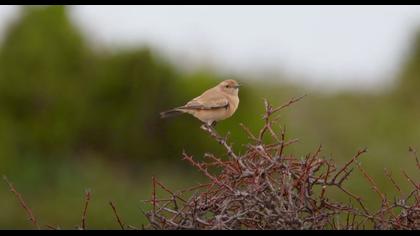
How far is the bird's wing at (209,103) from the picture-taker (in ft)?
26.8

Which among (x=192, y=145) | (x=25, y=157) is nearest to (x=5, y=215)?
(x=25, y=157)

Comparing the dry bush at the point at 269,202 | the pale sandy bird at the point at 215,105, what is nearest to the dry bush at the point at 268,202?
the dry bush at the point at 269,202

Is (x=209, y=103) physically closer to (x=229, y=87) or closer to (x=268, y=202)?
(x=229, y=87)

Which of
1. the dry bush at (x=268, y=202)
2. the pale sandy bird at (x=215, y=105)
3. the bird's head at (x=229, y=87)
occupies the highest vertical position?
the bird's head at (x=229, y=87)

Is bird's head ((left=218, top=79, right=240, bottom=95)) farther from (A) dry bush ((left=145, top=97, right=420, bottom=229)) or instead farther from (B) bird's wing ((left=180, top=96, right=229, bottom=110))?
(A) dry bush ((left=145, top=97, right=420, bottom=229))

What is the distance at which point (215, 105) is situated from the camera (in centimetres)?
815

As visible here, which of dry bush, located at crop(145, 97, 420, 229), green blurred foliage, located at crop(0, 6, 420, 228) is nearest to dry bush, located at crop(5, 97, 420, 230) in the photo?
dry bush, located at crop(145, 97, 420, 229)

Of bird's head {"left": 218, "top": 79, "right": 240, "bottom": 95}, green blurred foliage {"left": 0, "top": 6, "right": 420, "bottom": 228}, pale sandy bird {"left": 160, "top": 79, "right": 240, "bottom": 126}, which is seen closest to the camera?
pale sandy bird {"left": 160, "top": 79, "right": 240, "bottom": 126}

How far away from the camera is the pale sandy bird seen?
8.15 meters

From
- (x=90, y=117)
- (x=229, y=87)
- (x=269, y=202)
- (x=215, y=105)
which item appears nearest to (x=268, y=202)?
(x=269, y=202)

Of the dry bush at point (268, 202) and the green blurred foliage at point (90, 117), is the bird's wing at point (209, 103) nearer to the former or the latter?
the dry bush at point (268, 202)

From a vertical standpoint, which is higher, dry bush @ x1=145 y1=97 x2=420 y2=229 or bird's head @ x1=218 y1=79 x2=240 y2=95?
bird's head @ x1=218 y1=79 x2=240 y2=95

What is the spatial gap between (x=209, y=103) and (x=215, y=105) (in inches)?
4.2
